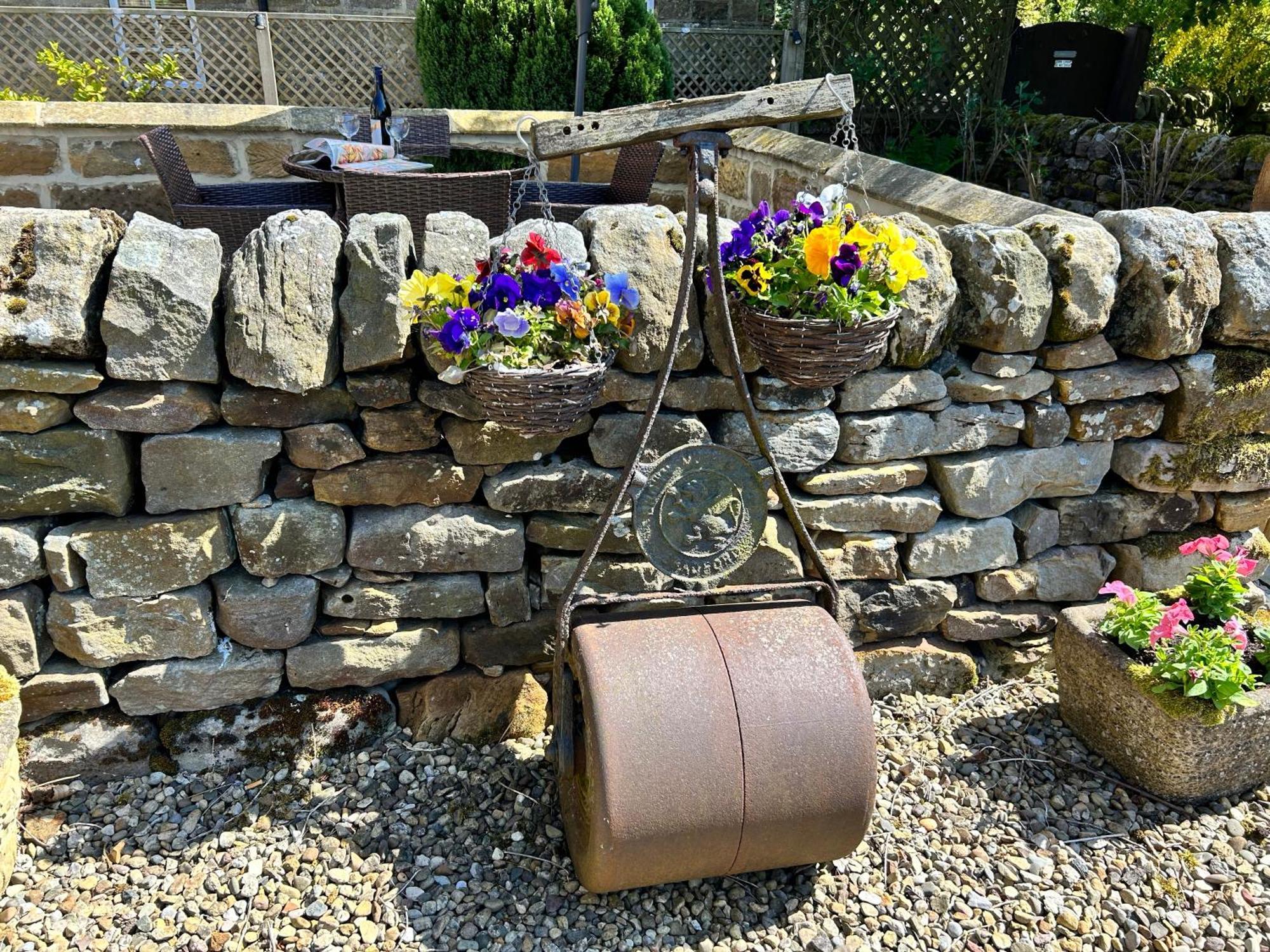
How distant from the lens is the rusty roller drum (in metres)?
2.11

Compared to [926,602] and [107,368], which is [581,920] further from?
[107,368]

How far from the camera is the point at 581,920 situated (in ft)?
7.39

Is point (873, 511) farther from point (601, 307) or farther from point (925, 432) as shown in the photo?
point (601, 307)

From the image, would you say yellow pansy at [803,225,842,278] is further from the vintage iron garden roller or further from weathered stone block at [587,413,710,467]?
weathered stone block at [587,413,710,467]

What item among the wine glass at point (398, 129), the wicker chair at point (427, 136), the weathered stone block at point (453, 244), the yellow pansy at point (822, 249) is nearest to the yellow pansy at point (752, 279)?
the yellow pansy at point (822, 249)

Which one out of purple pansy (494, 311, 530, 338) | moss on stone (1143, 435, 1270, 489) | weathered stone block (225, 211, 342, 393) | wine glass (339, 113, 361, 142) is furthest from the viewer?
wine glass (339, 113, 361, 142)

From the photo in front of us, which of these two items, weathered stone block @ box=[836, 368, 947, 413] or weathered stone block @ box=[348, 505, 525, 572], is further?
weathered stone block @ box=[836, 368, 947, 413]

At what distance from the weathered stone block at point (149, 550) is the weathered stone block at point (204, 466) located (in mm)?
42

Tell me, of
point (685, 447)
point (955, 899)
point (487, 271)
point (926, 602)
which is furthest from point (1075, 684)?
point (487, 271)

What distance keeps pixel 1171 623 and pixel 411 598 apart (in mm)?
1956

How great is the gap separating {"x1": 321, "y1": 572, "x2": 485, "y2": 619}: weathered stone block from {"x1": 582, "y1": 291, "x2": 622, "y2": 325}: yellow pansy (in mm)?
819

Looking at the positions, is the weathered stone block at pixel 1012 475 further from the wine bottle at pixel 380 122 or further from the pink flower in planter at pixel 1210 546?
the wine bottle at pixel 380 122

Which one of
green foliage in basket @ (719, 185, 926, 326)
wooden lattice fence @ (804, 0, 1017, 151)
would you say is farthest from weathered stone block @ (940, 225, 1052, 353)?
wooden lattice fence @ (804, 0, 1017, 151)

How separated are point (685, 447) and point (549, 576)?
1.84ft
